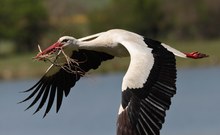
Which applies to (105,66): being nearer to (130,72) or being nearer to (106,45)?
(106,45)

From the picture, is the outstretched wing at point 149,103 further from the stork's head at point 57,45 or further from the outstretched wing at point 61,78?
the outstretched wing at point 61,78

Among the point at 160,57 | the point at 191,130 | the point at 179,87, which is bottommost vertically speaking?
the point at 160,57

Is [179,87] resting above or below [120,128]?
above

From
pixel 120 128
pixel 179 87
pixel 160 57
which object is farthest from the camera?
pixel 179 87

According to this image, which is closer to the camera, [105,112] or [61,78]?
[61,78]

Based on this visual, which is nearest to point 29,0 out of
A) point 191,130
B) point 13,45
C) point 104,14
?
point 13,45

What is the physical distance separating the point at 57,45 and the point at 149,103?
1.71 metres

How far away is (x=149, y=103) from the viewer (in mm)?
7707

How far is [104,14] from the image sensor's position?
1918 inches

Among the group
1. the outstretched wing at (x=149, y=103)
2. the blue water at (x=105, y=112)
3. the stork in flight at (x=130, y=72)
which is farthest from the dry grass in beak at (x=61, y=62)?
the blue water at (x=105, y=112)

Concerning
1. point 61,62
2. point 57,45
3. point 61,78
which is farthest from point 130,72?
point 61,78

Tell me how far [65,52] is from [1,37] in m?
42.7

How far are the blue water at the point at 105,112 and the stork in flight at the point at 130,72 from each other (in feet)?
17.2

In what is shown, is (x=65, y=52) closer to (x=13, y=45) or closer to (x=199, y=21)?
(x=199, y=21)
